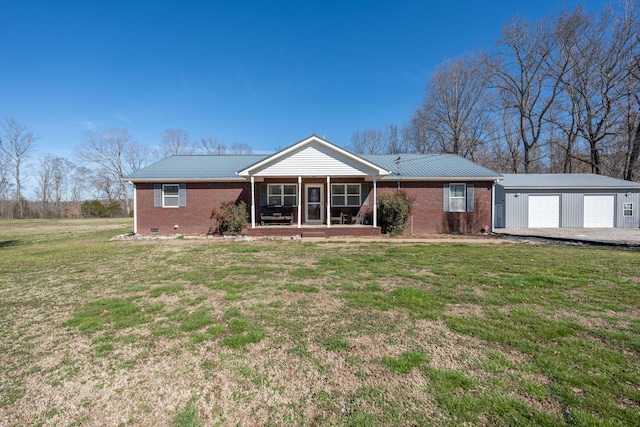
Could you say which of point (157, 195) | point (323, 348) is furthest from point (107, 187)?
point (323, 348)

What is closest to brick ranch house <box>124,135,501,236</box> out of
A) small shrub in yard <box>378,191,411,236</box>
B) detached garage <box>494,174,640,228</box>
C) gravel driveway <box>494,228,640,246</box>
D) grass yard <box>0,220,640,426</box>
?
small shrub in yard <box>378,191,411,236</box>

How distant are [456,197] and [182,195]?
14780 millimetres

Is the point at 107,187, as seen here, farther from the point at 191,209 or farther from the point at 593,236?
the point at 593,236

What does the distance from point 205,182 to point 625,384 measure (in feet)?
50.8

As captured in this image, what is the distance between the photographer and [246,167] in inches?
525

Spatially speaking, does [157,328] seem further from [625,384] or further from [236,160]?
[236,160]

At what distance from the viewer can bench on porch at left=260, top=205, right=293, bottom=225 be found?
558 inches

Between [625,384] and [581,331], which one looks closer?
[625,384]

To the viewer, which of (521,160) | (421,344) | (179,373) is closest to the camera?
(179,373)

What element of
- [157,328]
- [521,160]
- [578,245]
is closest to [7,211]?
[157,328]

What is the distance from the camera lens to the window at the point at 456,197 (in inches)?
582

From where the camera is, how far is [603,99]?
22469 mm

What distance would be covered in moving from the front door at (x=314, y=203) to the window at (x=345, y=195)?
2.22ft

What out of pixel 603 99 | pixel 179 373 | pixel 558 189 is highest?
pixel 603 99
